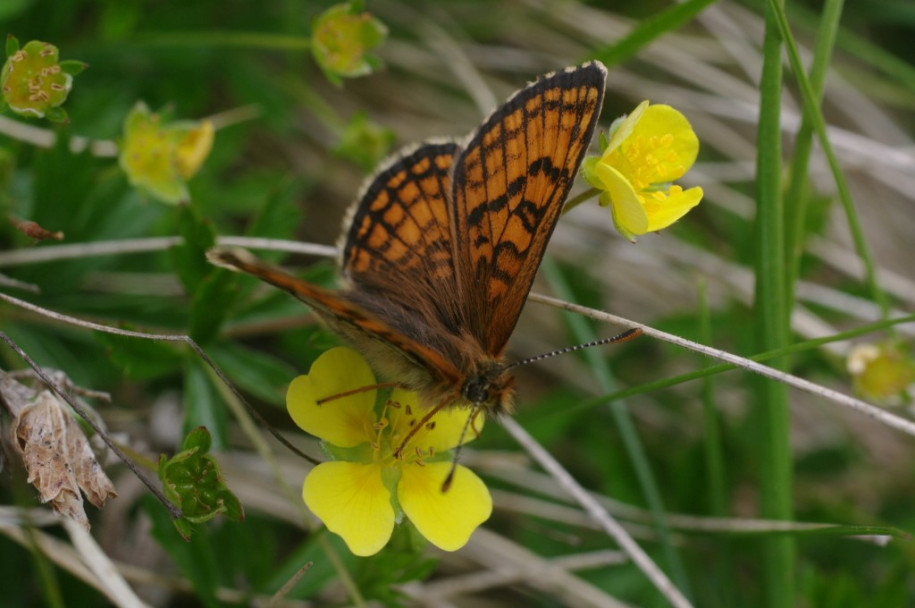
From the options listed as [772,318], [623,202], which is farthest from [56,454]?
[772,318]

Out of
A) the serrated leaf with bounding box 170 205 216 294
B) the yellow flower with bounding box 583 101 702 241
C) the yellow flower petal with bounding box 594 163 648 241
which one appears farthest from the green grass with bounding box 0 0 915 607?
the yellow flower petal with bounding box 594 163 648 241

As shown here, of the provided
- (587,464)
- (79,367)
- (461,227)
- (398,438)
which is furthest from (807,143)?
(79,367)

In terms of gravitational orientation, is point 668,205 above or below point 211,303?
above

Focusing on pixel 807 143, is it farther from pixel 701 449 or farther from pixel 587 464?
pixel 587 464

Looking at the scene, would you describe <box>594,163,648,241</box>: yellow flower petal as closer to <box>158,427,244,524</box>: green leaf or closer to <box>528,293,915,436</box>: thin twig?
<box>528,293,915,436</box>: thin twig

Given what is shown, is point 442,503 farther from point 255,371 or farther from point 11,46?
point 11,46

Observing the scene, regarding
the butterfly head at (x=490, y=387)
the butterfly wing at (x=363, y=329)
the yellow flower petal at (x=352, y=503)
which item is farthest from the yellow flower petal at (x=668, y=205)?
the yellow flower petal at (x=352, y=503)

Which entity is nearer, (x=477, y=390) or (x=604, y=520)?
(x=477, y=390)
